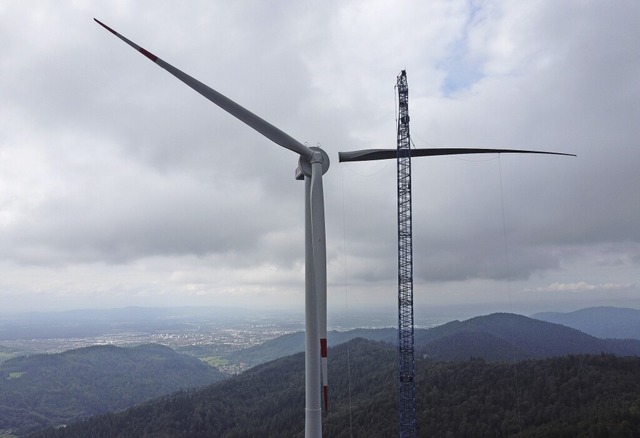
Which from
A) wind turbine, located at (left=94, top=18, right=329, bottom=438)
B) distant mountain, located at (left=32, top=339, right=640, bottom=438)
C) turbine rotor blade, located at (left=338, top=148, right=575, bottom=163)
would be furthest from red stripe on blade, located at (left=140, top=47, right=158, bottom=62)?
distant mountain, located at (left=32, top=339, right=640, bottom=438)

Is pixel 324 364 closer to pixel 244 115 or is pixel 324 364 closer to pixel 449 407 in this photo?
pixel 244 115

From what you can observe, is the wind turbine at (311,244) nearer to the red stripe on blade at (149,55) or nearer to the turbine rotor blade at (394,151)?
the red stripe on blade at (149,55)

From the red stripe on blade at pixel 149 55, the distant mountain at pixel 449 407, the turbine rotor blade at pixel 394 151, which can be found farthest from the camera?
the distant mountain at pixel 449 407

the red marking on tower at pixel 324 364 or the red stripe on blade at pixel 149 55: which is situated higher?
the red stripe on blade at pixel 149 55

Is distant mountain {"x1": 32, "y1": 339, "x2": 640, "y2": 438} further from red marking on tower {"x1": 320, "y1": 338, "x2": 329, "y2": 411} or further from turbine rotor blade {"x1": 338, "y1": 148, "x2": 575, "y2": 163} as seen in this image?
red marking on tower {"x1": 320, "y1": 338, "x2": 329, "y2": 411}

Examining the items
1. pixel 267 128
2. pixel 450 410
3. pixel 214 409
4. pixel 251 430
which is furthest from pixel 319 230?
pixel 214 409

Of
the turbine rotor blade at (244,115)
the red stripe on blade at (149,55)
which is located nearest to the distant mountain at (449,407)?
the turbine rotor blade at (244,115)
